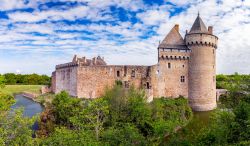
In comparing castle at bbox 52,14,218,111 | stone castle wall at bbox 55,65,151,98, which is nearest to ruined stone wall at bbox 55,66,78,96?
castle at bbox 52,14,218,111

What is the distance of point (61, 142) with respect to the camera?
53.1 ft

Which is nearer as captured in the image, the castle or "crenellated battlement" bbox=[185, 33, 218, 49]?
"crenellated battlement" bbox=[185, 33, 218, 49]

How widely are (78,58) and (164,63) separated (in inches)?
531

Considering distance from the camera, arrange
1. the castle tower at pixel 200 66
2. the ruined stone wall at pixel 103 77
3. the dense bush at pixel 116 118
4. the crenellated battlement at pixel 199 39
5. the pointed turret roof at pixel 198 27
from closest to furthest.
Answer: the dense bush at pixel 116 118, the crenellated battlement at pixel 199 39, the ruined stone wall at pixel 103 77, the castle tower at pixel 200 66, the pointed turret roof at pixel 198 27

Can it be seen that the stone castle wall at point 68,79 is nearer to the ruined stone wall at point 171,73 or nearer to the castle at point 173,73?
the castle at point 173,73

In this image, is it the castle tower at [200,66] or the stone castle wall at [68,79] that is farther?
the stone castle wall at [68,79]

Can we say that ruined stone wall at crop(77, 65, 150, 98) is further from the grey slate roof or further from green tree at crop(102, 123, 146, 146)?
green tree at crop(102, 123, 146, 146)

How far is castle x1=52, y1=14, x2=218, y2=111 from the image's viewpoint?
3666cm

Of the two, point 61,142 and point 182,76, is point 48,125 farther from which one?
point 182,76

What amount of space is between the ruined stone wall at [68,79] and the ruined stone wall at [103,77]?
149 cm

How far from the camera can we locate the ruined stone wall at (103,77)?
36.6 m

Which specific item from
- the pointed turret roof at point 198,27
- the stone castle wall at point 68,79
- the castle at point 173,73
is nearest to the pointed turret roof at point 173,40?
the castle at point 173,73

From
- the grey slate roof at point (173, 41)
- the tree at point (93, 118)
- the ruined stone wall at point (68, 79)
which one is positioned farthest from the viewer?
the ruined stone wall at point (68, 79)

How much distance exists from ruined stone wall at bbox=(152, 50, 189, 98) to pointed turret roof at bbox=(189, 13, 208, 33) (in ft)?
11.2
